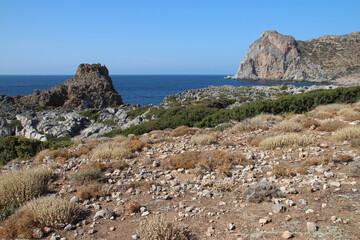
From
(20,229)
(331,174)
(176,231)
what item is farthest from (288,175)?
(20,229)

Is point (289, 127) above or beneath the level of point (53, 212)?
above

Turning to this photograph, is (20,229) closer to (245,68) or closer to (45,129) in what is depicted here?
(45,129)

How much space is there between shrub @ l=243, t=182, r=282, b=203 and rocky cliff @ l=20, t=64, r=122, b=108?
40.8 metres

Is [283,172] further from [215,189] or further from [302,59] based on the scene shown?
[302,59]

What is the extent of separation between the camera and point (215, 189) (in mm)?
5711

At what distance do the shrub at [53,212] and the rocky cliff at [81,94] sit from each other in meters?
39.6

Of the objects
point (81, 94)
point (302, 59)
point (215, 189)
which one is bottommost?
point (215, 189)

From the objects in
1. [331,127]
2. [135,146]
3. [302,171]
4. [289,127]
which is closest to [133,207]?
[302,171]

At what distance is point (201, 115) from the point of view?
19.9 meters

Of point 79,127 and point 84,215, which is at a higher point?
point 84,215

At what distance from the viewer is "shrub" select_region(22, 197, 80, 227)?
4.40m

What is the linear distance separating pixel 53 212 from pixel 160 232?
206 cm

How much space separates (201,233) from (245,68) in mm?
163082

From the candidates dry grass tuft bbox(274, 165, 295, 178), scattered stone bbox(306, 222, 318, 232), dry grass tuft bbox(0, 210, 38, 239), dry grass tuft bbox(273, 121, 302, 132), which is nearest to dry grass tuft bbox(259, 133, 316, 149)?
dry grass tuft bbox(273, 121, 302, 132)
